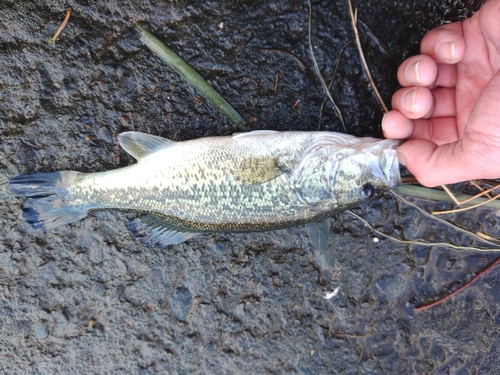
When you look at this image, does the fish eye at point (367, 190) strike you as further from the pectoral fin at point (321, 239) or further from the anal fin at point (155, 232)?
the anal fin at point (155, 232)

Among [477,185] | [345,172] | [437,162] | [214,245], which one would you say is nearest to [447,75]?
[437,162]

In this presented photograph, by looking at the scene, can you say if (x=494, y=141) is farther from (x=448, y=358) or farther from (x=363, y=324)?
(x=448, y=358)

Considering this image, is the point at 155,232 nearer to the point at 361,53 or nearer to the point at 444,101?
the point at 361,53

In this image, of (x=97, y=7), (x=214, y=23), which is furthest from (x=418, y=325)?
(x=97, y=7)

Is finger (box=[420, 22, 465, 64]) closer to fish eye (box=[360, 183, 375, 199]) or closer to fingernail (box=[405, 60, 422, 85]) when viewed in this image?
fingernail (box=[405, 60, 422, 85])

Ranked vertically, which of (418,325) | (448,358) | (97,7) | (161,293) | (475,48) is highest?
(97,7)

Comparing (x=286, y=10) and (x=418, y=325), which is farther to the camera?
(x=418, y=325)

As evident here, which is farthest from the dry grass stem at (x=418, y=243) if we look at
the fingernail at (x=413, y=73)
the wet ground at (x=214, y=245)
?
the fingernail at (x=413, y=73)
